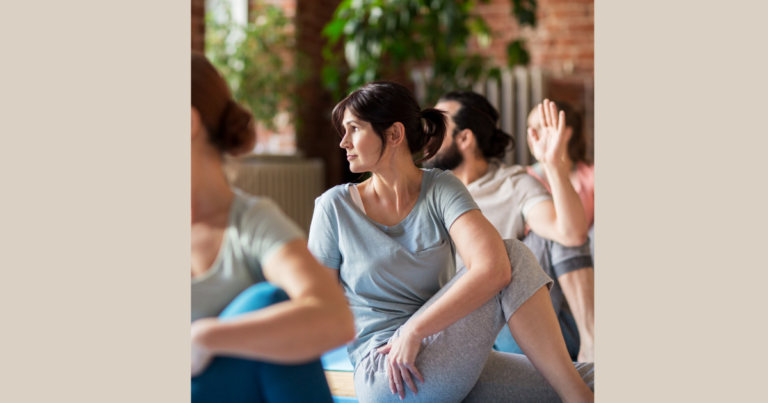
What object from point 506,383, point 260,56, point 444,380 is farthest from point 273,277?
point 260,56

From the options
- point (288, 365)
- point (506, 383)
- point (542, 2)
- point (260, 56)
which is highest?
point (542, 2)

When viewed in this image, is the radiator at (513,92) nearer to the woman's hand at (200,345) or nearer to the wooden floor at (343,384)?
the wooden floor at (343,384)

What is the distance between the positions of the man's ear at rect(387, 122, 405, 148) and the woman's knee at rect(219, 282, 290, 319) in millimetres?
403

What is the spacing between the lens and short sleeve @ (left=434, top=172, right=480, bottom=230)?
1.08 metres

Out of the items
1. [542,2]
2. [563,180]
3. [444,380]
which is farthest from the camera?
[542,2]

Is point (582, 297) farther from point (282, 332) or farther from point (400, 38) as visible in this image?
point (400, 38)

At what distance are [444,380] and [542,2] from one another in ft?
11.4

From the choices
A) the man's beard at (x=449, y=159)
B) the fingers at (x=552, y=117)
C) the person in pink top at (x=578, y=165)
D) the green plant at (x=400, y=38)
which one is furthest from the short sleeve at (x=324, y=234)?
the green plant at (x=400, y=38)

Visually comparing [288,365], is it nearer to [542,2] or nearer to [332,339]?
[332,339]

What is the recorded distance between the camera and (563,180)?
1335 mm

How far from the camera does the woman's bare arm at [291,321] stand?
0.74 metres

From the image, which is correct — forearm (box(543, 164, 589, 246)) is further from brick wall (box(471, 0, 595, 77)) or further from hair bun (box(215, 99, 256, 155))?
brick wall (box(471, 0, 595, 77))

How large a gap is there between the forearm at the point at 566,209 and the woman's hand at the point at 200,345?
2.64ft

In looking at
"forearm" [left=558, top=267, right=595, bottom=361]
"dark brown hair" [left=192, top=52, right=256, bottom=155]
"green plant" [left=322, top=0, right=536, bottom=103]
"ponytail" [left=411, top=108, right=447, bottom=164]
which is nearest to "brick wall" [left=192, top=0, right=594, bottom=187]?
"green plant" [left=322, top=0, right=536, bottom=103]
